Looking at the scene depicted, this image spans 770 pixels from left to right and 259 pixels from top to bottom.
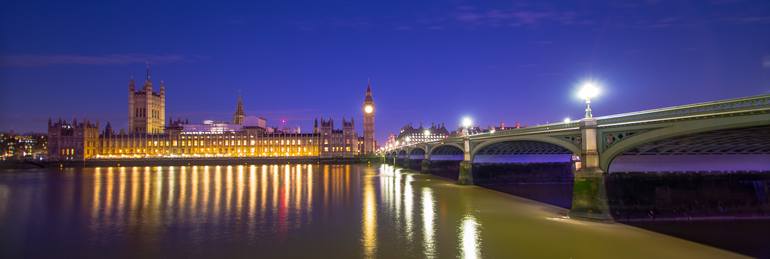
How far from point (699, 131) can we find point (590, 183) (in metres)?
6.72

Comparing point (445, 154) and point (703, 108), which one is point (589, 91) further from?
point (445, 154)

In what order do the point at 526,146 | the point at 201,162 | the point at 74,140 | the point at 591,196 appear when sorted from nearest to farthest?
the point at 591,196 < the point at 526,146 < the point at 201,162 < the point at 74,140

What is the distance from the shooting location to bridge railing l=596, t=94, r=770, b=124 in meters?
18.4

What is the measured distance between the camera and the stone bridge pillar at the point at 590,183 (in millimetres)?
26109

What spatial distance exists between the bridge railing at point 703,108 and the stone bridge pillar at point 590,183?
4.14 ft

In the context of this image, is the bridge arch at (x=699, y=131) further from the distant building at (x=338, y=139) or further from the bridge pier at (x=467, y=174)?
the distant building at (x=338, y=139)

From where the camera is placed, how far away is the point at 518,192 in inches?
1747

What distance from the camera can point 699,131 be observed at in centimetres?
2047

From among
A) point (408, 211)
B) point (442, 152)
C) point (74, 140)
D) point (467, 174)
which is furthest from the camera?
point (74, 140)

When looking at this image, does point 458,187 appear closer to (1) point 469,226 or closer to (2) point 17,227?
(1) point 469,226

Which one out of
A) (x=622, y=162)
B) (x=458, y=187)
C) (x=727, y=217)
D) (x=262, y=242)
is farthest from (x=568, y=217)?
(x=458, y=187)

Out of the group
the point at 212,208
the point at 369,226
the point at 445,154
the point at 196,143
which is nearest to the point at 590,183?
the point at 369,226

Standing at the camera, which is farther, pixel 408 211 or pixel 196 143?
pixel 196 143

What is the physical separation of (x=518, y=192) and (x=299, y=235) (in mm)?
25497
